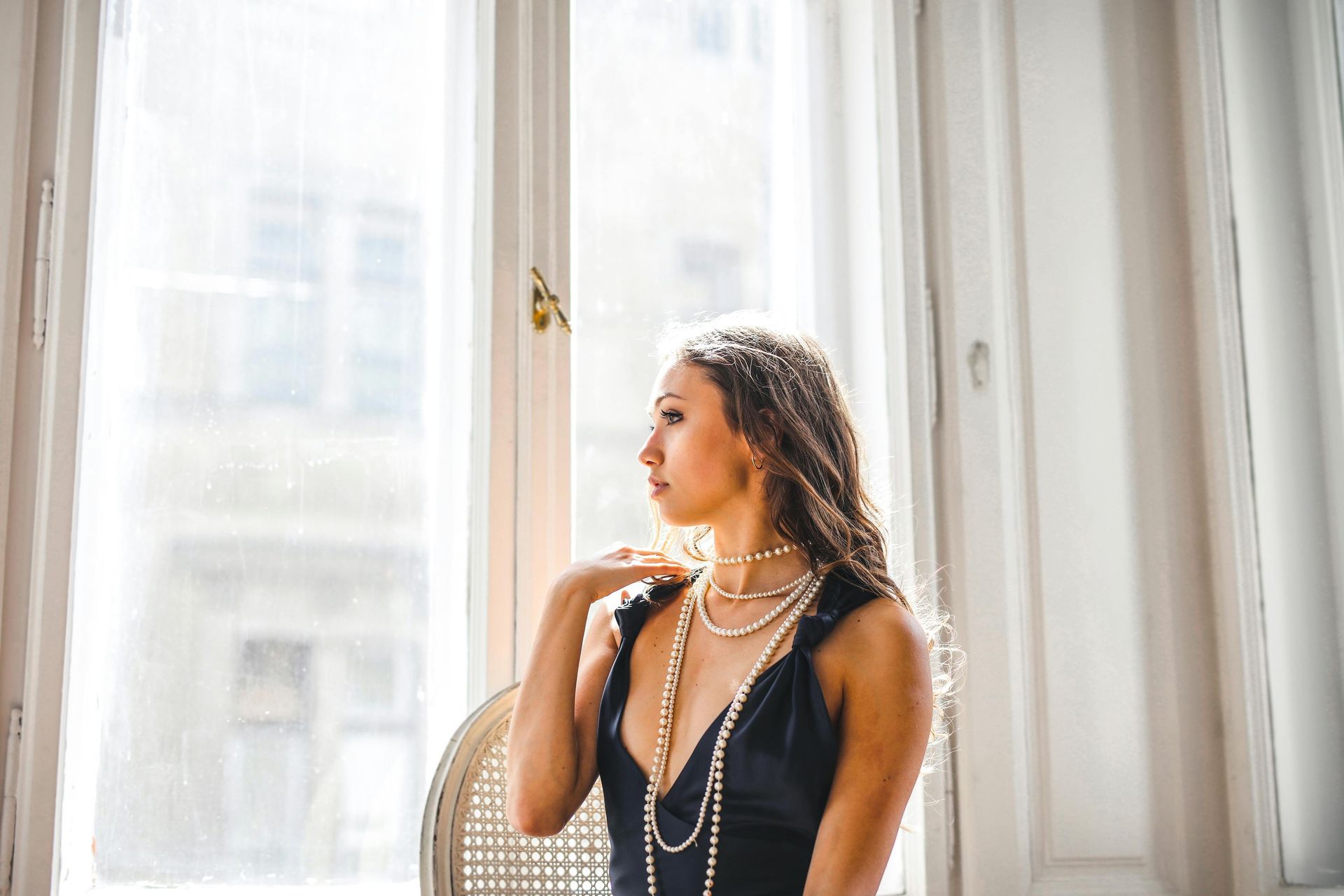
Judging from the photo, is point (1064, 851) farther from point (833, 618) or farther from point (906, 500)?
point (833, 618)

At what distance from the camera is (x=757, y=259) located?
2.25 metres

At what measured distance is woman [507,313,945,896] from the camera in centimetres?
128

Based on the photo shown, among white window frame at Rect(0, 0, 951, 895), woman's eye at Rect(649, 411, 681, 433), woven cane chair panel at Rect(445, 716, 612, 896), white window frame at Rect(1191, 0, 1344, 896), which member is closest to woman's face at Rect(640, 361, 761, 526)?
woman's eye at Rect(649, 411, 681, 433)

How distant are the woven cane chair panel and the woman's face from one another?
0.45 meters

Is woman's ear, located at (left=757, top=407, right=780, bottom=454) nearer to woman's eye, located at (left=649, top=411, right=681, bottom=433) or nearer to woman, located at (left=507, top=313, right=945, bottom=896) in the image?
woman, located at (left=507, top=313, right=945, bottom=896)

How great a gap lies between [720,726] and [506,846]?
1.45ft

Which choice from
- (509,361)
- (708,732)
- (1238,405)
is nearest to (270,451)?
(509,361)

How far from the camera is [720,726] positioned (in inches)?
52.6

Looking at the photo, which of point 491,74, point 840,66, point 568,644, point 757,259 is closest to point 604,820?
point 568,644

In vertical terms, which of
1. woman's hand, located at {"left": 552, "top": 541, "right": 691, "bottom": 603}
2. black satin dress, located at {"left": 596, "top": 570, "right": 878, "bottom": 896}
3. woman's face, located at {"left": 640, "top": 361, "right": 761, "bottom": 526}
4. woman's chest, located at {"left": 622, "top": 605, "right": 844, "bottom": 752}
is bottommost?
black satin dress, located at {"left": 596, "top": 570, "right": 878, "bottom": 896}

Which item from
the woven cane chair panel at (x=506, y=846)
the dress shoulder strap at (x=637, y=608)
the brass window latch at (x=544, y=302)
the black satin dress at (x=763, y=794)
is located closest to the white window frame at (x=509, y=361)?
the brass window latch at (x=544, y=302)

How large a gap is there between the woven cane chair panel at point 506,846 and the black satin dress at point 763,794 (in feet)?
0.88

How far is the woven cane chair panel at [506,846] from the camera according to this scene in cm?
159

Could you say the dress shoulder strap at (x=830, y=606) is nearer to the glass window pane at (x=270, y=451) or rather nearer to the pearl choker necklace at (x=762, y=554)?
the pearl choker necklace at (x=762, y=554)
